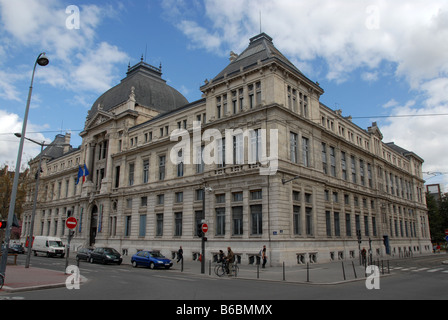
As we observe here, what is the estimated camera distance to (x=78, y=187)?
2343 inches

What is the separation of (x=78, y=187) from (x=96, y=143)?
9.63m

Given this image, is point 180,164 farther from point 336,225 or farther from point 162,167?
point 336,225

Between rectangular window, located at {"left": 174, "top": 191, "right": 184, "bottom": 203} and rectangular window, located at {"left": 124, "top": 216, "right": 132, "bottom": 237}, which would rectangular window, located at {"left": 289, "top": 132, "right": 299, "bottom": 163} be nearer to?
rectangular window, located at {"left": 174, "top": 191, "right": 184, "bottom": 203}

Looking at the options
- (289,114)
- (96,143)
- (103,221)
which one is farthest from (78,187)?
(289,114)

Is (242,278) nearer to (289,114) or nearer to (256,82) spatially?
(289,114)

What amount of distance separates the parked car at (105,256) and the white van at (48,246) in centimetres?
1069

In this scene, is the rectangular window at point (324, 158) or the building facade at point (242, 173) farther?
the rectangular window at point (324, 158)

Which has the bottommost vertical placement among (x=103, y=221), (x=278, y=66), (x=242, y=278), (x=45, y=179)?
(x=242, y=278)

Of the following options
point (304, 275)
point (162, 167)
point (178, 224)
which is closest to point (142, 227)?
point (178, 224)
